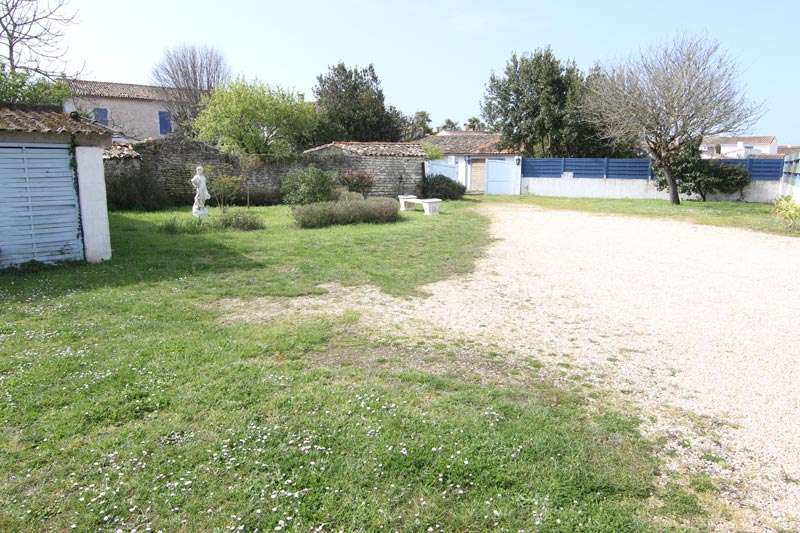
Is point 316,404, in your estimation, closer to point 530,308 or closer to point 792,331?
point 530,308

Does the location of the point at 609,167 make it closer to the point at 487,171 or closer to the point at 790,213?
the point at 487,171

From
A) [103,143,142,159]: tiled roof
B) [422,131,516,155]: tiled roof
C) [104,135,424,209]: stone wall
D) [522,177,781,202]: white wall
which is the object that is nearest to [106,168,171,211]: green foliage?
[104,135,424,209]: stone wall

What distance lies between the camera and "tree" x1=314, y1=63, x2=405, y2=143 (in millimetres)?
36312

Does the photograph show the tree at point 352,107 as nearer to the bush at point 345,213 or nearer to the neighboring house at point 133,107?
the neighboring house at point 133,107

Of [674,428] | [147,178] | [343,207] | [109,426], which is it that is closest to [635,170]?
[343,207]

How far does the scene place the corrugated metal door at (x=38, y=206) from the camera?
8305 mm

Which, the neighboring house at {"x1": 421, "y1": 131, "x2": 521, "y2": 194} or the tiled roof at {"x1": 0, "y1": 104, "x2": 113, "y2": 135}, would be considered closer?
the tiled roof at {"x1": 0, "y1": 104, "x2": 113, "y2": 135}

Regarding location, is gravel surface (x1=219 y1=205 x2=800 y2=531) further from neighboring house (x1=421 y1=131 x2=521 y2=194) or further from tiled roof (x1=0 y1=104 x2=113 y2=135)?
neighboring house (x1=421 y1=131 x2=521 y2=194)

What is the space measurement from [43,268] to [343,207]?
8.18 metres

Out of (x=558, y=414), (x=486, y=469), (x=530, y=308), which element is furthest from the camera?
(x=530, y=308)

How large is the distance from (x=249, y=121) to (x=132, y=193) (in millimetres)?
7096

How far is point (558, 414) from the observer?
389 cm

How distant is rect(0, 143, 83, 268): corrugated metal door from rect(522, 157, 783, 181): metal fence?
2449 cm

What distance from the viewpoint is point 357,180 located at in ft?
73.5
